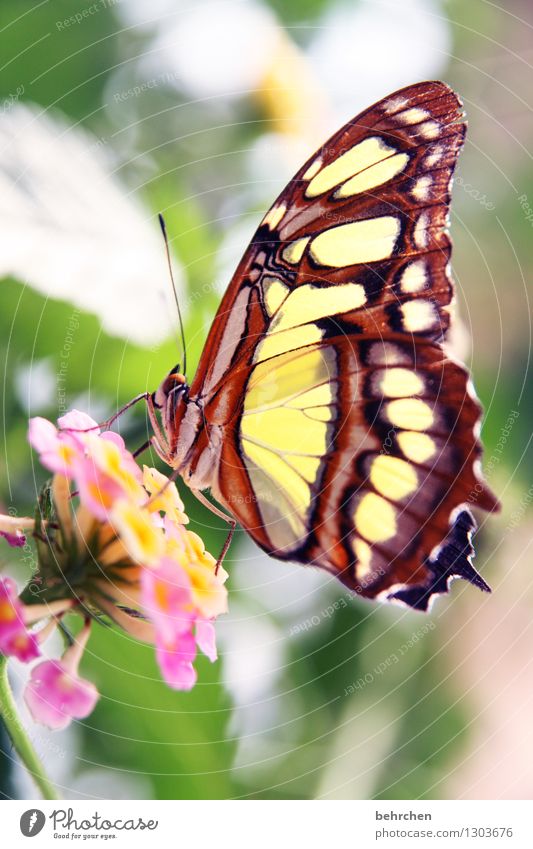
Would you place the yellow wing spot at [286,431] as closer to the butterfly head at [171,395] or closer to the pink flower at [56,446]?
the butterfly head at [171,395]

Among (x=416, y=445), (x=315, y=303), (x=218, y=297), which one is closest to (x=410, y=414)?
(x=416, y=445)

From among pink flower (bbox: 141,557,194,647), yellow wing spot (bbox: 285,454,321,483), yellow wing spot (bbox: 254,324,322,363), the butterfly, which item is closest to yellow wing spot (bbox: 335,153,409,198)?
the butterfly

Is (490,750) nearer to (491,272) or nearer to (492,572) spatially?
(492,572)

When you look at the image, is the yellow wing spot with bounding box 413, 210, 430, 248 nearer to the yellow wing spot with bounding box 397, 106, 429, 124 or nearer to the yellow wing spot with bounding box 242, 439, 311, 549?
the yellow wing spot with bounding box 397, 106, 429, 124

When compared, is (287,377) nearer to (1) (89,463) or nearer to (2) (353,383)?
(2) (353,383)
